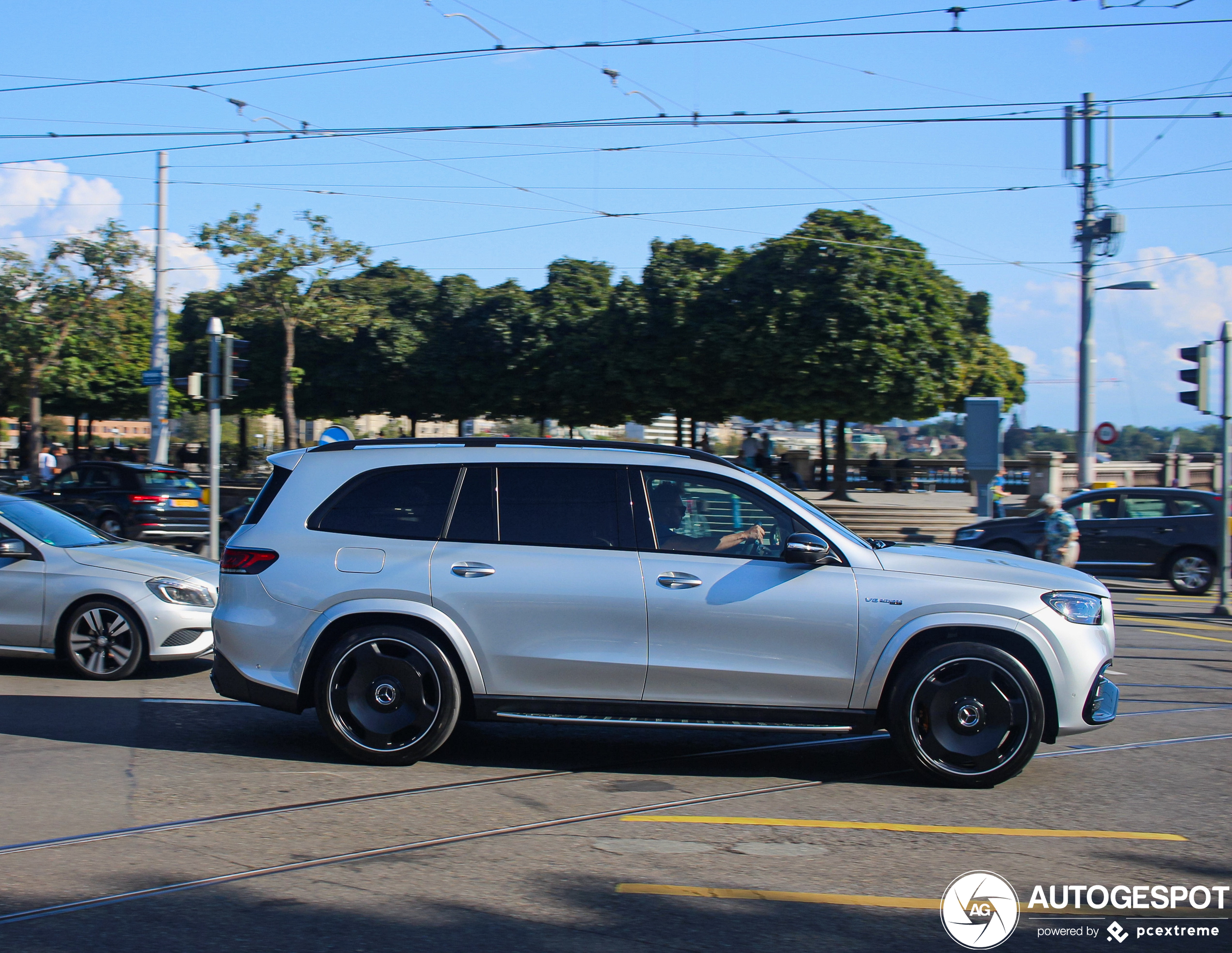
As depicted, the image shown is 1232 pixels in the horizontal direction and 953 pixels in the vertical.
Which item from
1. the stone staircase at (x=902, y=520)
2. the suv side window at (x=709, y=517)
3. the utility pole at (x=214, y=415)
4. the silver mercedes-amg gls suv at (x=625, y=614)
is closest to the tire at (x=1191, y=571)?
the stone staircase at (x=902, y=520)

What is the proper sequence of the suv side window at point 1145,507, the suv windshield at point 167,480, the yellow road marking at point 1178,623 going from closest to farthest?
the yellow road marking at point 1178,623 < the suv side window at point 1145,507 < the suv windshield at point 167,480

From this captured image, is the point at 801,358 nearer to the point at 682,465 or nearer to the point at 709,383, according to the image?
the point at 709,383

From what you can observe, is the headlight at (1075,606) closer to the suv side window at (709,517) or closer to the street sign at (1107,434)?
the suv side window at (709,517)

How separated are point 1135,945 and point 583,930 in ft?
6.36

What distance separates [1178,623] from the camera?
13.8m

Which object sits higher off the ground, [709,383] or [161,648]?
[709,383]

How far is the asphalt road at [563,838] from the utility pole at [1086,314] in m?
16.2

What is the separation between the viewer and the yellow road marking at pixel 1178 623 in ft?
43.5

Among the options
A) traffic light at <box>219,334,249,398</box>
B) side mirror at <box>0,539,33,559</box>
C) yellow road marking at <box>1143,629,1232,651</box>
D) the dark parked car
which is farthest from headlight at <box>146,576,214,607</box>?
the dark parked car

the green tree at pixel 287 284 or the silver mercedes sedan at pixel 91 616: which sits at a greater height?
the green tree at pixel 287 284

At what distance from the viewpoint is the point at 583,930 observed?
3850 mm

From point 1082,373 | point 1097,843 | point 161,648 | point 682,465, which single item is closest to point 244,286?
point 1082,373

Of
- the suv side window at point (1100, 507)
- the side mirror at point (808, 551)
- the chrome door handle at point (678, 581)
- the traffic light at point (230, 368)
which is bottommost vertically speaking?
the chrome door handle at point (678, 581)

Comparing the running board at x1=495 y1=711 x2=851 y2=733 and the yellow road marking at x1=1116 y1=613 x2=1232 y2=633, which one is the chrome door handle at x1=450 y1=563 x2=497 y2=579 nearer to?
the running board at x1=495 y1=711 x2=851 y2=733
